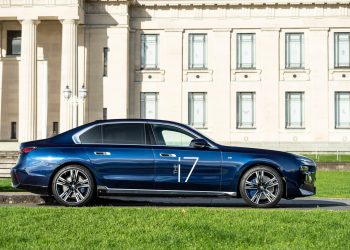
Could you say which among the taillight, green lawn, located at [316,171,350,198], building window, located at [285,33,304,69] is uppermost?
building window, located at [285,33,304,69]

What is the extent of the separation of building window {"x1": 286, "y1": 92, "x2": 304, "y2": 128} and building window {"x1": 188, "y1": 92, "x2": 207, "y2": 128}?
5.45 meters

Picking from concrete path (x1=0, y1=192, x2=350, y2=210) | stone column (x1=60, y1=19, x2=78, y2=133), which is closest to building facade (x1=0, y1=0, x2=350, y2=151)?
stone column (x1=60, y1=19, x2=78, y2=133)

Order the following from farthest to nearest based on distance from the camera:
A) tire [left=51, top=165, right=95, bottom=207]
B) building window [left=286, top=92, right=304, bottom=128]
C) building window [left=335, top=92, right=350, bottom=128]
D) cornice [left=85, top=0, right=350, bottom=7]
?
building window [left=286, top=92, right=304, bottom=128] → building window [left=335, top=92, right=350, bottom=128] → cornice [left=85, top=0, right=350, bottom=7] → tire [left=51, top=165, right=95, bottom=207]

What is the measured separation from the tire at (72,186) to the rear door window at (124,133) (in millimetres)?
800

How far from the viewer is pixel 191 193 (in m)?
13.6

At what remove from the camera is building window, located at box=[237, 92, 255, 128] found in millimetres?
51625

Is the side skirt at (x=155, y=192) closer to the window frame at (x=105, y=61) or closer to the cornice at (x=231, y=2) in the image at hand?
the window frame at (x=105, y=61)

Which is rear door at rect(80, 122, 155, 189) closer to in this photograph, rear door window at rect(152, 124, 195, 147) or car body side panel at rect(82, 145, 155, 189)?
car body side panel at rect(82, 145, 155, 189)

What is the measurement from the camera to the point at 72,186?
13531mm

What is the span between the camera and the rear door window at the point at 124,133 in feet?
45.8

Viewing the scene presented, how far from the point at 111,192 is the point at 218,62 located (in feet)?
127

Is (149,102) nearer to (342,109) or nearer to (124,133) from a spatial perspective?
(342,109)

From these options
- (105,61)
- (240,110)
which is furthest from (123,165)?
(240,110)

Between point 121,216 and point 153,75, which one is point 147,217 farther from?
point 153,75
